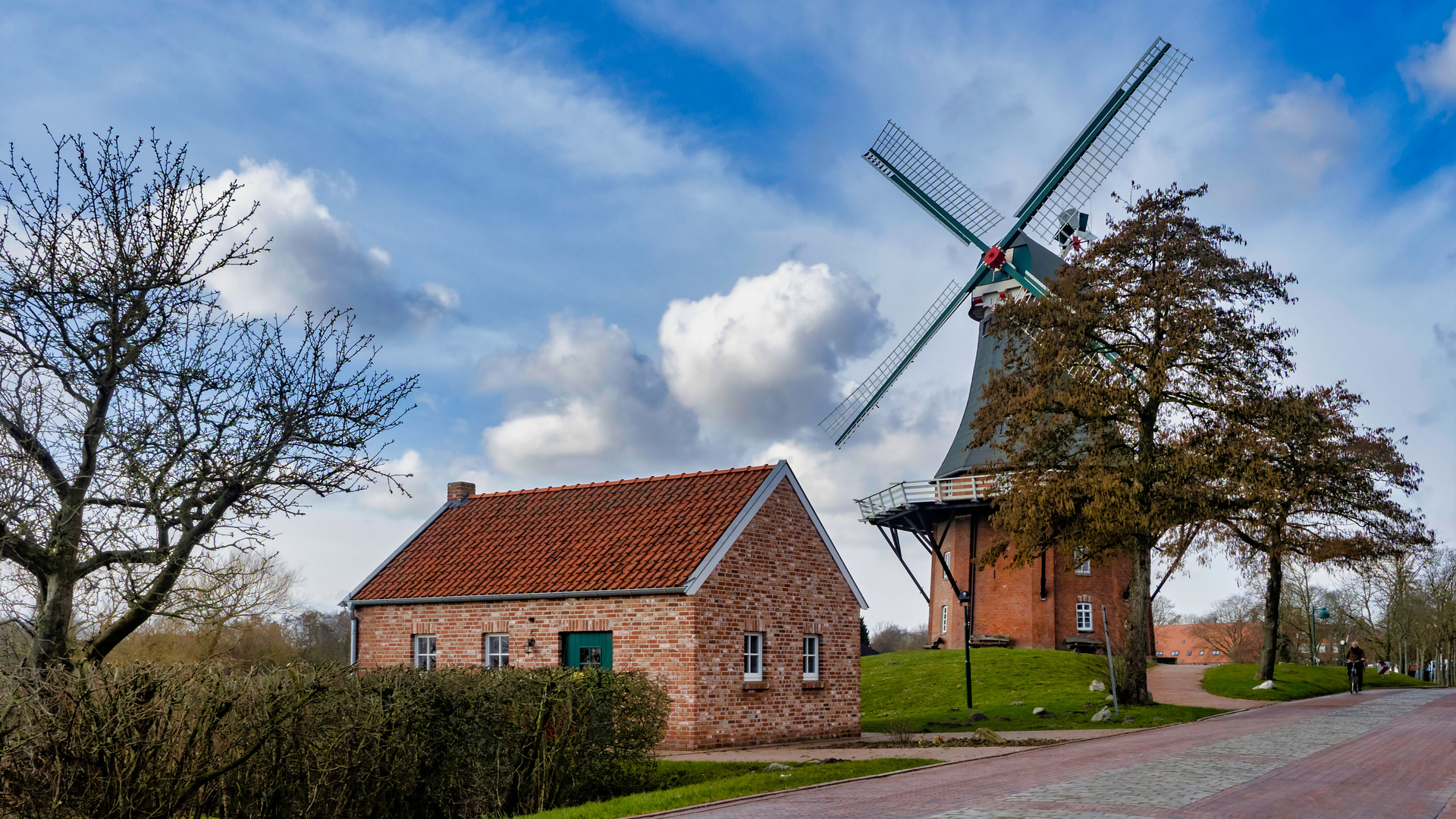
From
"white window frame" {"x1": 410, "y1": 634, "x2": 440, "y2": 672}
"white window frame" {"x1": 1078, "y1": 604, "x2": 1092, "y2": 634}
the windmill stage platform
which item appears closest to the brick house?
"white window frame" {"x1": 410, "y1": 634, "x2": 440, "y2": 672}

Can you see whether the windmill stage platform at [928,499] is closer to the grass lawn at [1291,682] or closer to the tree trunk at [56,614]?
the grass lawn at [1291,682]

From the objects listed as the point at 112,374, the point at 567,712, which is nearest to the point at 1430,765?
the point at 567,712

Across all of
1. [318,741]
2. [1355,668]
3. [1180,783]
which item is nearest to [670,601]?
[318,741]

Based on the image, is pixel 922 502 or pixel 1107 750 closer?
pixel 1107 750

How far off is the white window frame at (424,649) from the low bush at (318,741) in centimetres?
906

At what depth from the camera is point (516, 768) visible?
13.5 m

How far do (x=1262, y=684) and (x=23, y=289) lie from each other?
114 ft

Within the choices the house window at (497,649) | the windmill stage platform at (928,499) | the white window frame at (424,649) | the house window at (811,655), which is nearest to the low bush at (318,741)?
the house window at (811,655)

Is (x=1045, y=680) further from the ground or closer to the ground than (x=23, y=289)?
closer to the ground

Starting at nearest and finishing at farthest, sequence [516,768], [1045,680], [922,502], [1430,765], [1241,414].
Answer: [516,768] < [1430,765] < [1241,414] < [1045,680] < [922,502]

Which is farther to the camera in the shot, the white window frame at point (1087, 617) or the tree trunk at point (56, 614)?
the white window frame at point (1087, 617)

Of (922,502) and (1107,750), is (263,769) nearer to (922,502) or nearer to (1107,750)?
(1107,750)

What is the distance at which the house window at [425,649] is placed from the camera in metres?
22.8

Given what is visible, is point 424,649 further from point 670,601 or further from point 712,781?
point 712,781
